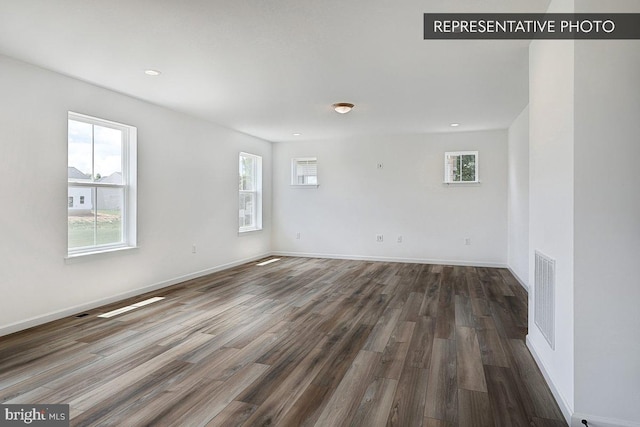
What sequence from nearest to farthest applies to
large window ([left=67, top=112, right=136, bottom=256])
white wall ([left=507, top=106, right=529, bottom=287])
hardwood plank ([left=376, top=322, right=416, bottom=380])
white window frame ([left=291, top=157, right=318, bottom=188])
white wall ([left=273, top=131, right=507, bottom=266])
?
hardwood plank ([left=376, top=322, right=416, bottom=380]) → large window ([left=67, top=112, right=136, bottom=256]) → white wall ([left=507, top=106, right=529, bottom=287]) → white wall ([left=273, top=131, right=507, bottom=266]) → white window frame ([left=291, top=157, right=318, bottom=188])

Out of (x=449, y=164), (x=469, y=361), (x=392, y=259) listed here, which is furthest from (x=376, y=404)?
(x=449, y=164)

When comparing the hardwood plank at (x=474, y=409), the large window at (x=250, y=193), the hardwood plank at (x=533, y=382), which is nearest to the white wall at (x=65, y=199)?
the large window at (x=250, y=193)

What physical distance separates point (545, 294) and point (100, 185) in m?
4.43

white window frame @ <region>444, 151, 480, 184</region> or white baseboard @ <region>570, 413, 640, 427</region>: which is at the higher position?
white window frame @ <region>444, 151, 480, 184</region>

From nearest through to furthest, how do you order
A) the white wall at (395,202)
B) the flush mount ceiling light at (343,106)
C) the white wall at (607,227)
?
the white wall at (607,227)
the flush mount ceiling light at (343,106)
the white wall at (395,202)

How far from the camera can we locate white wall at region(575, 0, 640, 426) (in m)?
1.75

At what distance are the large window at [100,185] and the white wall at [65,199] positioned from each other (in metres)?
0.12

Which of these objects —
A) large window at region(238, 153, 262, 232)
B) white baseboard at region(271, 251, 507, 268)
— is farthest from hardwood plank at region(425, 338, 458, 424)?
large window at region(238, 153, 262, 232)

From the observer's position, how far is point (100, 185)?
4051mm

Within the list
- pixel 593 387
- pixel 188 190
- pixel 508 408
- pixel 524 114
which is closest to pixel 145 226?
pixel 188 190

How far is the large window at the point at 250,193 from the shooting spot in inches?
272

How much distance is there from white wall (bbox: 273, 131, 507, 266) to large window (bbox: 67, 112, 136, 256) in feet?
12.2

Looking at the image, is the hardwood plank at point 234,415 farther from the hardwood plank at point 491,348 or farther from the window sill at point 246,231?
the window sill at point 246,231

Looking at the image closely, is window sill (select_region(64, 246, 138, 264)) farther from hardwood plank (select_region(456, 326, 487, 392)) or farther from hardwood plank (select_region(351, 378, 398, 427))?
hardwood plank (select_region(456, 326, 487, 392))
